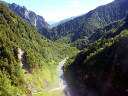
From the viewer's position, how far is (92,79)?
237 feet

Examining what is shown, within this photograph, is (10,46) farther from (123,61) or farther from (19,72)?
(123,61)

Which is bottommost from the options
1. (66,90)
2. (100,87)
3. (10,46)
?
(66,90)

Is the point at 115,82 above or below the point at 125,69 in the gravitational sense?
below

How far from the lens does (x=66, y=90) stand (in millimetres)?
94062

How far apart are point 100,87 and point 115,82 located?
42.8 feet

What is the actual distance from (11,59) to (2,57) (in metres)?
5.99

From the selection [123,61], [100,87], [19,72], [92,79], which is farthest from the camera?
[19,72]

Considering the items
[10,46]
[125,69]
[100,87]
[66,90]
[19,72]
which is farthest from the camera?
[66,90]

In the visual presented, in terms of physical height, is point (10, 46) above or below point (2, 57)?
above

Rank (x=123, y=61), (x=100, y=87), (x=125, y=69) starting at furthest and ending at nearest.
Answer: (x=100, y=87) → (x=123, y=61) → (x=125, y=69)

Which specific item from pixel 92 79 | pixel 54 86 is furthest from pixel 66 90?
pixel 92 79

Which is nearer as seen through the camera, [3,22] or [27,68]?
[27,68]

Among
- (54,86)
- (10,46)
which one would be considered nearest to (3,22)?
(10,46)

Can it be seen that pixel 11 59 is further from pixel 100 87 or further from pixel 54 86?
pixel 100 87
